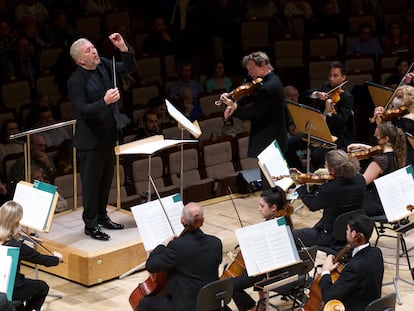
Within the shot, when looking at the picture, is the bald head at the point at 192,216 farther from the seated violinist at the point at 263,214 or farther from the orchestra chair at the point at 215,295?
the seated violinist at the point at 263,214

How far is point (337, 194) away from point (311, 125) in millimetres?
2133

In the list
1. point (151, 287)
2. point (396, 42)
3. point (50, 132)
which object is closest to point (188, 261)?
point (151, 287)

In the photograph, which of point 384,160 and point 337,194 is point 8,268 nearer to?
point 337,194

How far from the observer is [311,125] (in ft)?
33.7

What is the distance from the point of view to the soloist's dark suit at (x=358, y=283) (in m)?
6.97

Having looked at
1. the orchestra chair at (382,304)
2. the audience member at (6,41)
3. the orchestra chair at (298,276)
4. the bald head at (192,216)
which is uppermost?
the audience member at (6,41)

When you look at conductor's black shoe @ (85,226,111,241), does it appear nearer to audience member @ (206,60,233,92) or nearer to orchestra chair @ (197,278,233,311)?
orchestra chair @ (197,278,233,311)

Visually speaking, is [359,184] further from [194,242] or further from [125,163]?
[125,163]

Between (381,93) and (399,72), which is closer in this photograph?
(381,93)

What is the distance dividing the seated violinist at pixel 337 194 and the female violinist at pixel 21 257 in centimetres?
201

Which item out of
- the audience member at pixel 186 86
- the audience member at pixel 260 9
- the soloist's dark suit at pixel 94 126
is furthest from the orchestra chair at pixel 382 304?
the audience member at pixel 260 9

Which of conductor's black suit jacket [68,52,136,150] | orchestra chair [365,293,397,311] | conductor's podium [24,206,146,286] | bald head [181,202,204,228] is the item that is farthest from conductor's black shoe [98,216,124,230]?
orchestra chair [365,293,397,311]

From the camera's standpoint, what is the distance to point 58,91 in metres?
12.7

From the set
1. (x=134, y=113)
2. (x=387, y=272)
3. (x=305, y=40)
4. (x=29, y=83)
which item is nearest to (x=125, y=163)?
(x=134, y=113)
